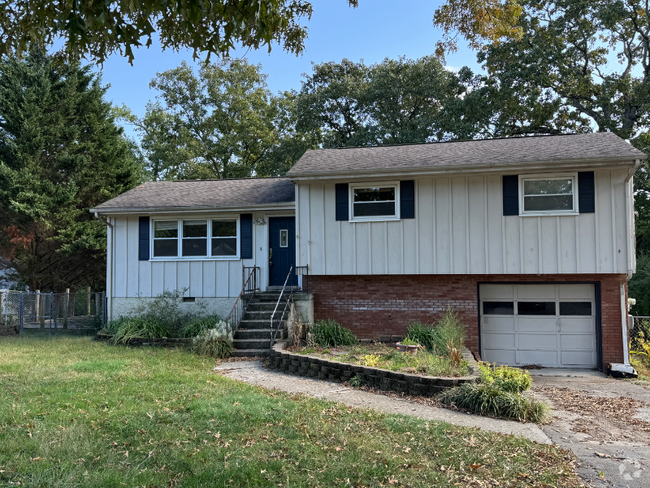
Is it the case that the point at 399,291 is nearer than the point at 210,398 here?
No

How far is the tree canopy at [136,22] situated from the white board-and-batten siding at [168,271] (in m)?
7.71

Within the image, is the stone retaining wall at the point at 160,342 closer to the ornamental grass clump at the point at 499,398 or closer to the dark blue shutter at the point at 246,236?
the dark blue shutter at the point at 246,236

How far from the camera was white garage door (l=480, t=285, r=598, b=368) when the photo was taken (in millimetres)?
12016

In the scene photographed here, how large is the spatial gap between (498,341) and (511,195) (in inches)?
142

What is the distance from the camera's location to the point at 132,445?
16.4 ft

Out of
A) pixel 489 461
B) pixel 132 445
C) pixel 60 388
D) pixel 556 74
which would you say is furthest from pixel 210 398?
pixel 556 74

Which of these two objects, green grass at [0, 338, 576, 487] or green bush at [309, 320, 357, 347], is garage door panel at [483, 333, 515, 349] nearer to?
green bush at [309, 320, 357, 347]

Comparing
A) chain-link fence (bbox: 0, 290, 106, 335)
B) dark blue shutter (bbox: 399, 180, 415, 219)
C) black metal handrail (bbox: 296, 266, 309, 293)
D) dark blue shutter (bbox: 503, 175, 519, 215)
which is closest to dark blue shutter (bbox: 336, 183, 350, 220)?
dark blue shutter (bbox: 399, 180, 415, 219)

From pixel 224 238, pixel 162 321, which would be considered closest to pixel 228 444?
pixel 162 321

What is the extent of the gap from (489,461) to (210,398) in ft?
12.2

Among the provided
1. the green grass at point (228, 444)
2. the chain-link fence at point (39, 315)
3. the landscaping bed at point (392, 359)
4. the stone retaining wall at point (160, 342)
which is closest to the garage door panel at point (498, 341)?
the landscaping bed at point (392, 359)

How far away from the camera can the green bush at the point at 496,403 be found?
6.48 metres

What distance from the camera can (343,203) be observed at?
12.5 meters

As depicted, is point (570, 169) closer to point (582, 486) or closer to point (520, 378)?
point (520, 378)
